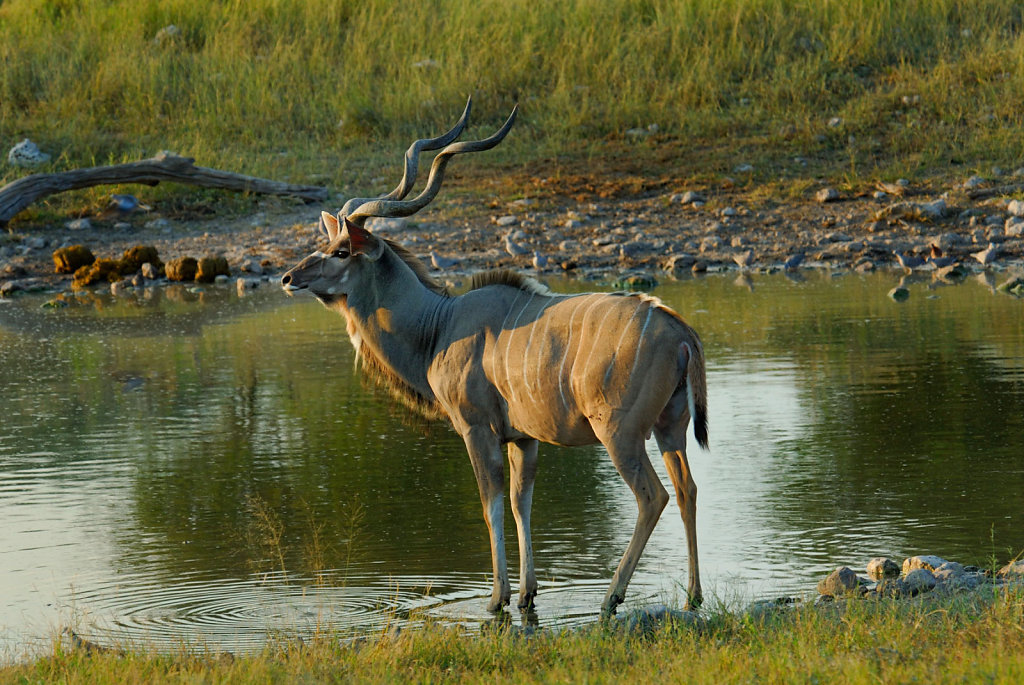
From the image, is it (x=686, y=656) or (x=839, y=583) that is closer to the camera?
(x=686, y=656)

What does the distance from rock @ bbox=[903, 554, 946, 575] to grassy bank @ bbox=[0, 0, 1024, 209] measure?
12415mm

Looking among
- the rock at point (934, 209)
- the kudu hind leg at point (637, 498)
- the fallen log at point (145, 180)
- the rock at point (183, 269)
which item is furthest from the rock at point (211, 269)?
the kudu hind leg at point (637, 498)

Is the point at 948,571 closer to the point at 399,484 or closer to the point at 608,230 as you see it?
the point at 399,484

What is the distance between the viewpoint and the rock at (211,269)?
53.6 feet

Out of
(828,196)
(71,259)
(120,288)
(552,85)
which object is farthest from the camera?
(552,85)

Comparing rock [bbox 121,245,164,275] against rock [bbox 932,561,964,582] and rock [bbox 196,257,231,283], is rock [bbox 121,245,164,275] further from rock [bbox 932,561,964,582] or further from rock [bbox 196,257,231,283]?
rock [bbox 932,561,964,582]

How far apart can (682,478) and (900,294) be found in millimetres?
8365

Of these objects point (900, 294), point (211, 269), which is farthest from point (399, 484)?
point (211, 269)

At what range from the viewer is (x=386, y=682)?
412cm

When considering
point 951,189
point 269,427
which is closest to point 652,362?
point 269,427

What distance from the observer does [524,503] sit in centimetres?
596

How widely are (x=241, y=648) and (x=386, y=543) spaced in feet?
4.63

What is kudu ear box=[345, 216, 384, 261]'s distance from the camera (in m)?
6.13

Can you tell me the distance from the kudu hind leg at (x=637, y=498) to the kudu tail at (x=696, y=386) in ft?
0.70
